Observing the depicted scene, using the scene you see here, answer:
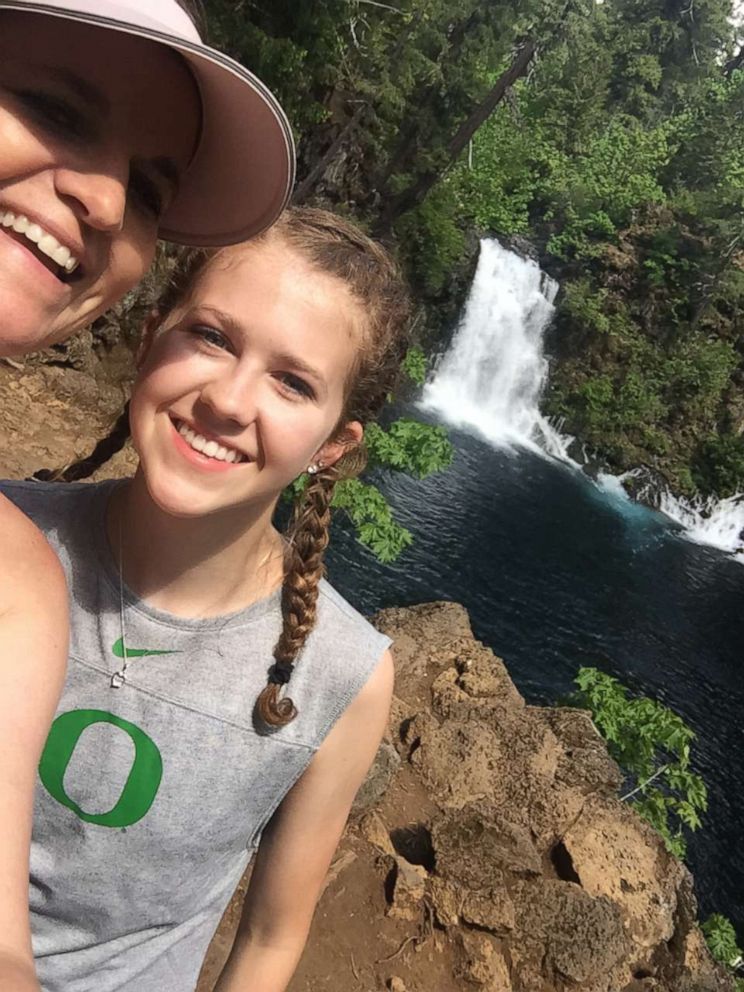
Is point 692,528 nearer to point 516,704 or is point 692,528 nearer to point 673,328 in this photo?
point 673,328

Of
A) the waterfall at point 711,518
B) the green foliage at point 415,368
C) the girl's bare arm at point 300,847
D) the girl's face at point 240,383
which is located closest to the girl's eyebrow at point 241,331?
the girl's face at point 240,383

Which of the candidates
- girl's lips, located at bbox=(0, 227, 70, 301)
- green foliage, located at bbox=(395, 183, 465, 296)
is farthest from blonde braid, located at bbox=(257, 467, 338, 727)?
green foliage, located at bbox=(395, 183, 465, 296)

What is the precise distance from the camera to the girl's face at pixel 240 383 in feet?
4.08

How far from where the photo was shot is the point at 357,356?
1433 mm

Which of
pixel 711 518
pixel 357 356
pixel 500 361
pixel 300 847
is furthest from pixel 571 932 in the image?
pixel 500 361

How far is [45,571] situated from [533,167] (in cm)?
3518

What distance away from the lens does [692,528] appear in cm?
2264

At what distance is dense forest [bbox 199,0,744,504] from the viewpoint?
15258 mm

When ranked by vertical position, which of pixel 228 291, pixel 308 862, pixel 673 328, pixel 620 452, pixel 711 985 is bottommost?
pixel 620 452

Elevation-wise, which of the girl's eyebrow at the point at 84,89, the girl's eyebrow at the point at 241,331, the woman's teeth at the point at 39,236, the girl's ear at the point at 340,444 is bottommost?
the girl's ear at the point at 340,444

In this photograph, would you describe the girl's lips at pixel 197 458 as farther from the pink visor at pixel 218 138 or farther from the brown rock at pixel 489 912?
the brown rock at pixel 489 912

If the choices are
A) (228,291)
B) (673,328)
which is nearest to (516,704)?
(228,291)

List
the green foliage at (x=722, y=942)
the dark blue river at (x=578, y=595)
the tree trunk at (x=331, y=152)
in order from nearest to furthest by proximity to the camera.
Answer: the green foliage at (x=722, y=942), the dark blue river at (x=578, y=595), the tree trunk at (x=331, y=152)

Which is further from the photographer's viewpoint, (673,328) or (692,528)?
(673,328)
